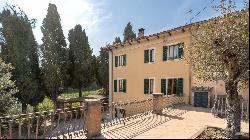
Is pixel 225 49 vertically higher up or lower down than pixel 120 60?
lower down

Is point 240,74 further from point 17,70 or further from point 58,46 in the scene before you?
point 58,46

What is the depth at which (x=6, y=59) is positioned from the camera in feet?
81.3

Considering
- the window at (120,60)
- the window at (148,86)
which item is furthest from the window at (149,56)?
the window at (120,60)

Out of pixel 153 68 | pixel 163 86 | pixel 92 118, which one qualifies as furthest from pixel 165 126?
pixel 153 68

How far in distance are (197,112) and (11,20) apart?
19.4 m

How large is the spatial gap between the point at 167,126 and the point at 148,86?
10423 millimetres

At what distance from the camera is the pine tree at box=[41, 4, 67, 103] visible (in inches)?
1076

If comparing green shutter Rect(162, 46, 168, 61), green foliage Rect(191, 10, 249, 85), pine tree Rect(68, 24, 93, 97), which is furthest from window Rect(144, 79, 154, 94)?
pine tree Rect(68, 24, 93, 97)

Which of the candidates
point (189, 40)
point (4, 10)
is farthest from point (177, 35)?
point (4, 10)

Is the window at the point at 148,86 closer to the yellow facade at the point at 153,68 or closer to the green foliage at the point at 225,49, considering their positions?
the yellow facade at the point at 153,68

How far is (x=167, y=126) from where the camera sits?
11367mm

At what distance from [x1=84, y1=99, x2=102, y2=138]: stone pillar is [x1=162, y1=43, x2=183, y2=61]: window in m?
10.5

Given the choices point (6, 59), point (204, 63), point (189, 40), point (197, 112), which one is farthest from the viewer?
point (6, 59)

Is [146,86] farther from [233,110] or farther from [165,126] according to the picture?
[233,110]
